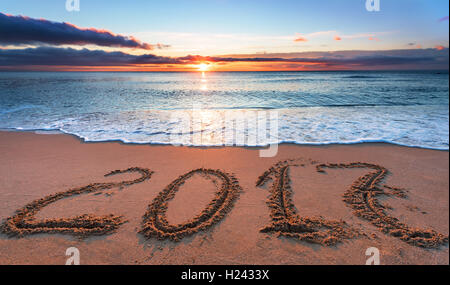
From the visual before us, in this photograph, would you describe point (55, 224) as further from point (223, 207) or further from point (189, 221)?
point (223, 207)

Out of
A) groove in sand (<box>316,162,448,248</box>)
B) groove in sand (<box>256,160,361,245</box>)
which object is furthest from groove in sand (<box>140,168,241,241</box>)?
groove in sand (<box>316,162,448,248</box>)

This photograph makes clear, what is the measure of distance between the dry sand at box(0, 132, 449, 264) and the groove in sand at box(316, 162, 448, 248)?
0.02 meters

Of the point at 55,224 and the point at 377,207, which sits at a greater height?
the point at 377,207

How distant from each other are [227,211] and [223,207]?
117 mm

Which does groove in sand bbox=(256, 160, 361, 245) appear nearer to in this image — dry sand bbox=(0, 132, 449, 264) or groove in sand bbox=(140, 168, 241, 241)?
dry sand bbox=(0, 132, 449, 264)

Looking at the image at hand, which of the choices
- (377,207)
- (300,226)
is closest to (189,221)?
(300,226)

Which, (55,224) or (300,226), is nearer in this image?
(300,226)

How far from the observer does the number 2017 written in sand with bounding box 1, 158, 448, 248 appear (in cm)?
312

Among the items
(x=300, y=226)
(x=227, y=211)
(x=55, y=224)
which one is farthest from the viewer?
(x=227, y=211)

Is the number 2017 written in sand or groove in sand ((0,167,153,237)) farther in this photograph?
groove in sand ((0,167,153,237))

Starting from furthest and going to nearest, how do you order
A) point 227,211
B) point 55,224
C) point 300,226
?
point 227,211
point 55,224
point 300,226

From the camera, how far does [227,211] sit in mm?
3674
